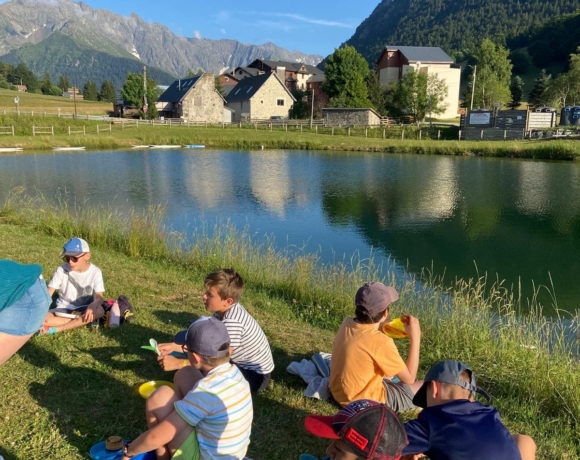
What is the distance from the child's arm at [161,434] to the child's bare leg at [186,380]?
269 mm

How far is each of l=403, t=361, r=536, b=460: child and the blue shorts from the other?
201 cm

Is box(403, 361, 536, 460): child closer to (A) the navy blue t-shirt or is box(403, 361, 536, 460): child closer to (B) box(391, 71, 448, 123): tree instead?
(A) the navy blue t-shirt

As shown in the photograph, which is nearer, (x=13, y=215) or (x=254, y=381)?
(x=254, y=381)

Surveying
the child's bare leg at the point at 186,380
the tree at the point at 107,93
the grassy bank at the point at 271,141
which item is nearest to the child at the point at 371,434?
the child's bare leg at the point at 186,380

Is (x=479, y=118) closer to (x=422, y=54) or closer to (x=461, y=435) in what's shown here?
(x=422, y=54)

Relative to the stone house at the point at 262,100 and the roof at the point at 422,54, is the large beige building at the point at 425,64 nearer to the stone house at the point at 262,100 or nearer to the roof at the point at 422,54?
the roof at the point at 422,54

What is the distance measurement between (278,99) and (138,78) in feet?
62.3

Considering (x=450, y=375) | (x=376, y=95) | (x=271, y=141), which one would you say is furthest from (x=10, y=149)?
(x=376, y=95)

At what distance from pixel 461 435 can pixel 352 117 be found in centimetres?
5313

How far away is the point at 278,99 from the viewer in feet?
216

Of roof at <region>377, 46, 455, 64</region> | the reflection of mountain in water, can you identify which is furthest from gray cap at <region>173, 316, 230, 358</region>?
roof at <region>377, 46, 455, 64</region>

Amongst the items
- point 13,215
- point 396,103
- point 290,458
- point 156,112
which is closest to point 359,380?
point 290,458

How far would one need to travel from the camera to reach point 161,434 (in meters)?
2.59

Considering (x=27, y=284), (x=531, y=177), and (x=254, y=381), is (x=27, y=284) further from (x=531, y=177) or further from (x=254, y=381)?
(x=531, y=177)
